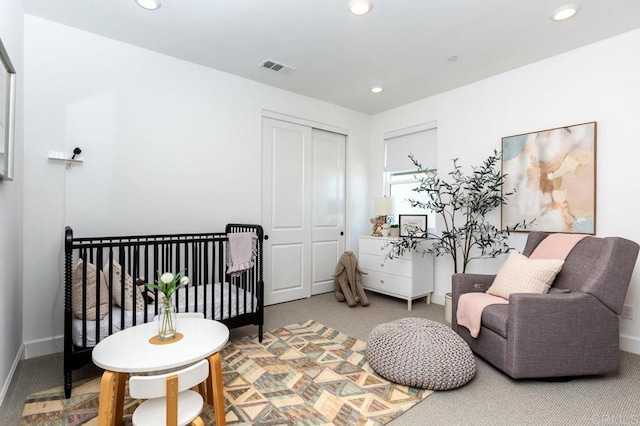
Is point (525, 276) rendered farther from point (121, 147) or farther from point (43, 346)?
point (43, 346)

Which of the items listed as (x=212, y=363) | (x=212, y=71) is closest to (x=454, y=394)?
(x=212, y=363)

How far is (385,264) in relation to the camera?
383 centimetres

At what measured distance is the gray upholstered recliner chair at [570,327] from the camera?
76.0 inches

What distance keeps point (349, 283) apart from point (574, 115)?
2.76 metres

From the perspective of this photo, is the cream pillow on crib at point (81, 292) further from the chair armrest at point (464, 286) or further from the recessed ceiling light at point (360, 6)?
the chair armrest at point (464, 286)

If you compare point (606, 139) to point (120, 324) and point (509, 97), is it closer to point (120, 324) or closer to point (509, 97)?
point (509, 97)

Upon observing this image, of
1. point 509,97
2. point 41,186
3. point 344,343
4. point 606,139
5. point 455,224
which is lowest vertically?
point 344,343

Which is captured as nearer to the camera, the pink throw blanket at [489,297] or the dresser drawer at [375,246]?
the pink throw blanket at [489,297]

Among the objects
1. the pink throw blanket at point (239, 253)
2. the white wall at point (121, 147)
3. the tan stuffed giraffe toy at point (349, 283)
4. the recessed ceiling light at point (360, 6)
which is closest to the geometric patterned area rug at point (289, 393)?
the pink throw blanket at point (239, 253)

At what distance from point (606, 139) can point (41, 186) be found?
4544 mm

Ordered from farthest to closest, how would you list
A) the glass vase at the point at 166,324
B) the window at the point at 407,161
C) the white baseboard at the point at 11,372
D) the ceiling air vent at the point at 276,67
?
the window at the point at 407,161, the ceiling air vent at the point at 276,67, the white baseboard at the point at 11,372, the glass vase at the point at 166,324

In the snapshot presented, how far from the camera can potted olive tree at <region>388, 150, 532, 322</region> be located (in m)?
3.17

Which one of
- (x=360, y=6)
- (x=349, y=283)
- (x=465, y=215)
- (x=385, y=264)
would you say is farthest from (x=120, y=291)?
(x=465, y=215)

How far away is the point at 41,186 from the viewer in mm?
2393
